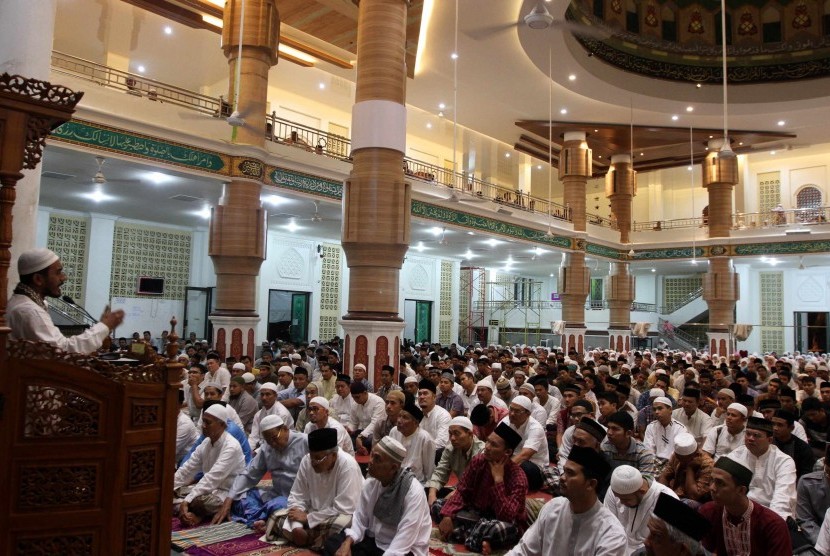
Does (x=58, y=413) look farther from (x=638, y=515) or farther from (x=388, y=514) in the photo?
(x=638, y=515)

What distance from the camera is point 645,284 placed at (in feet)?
78.9

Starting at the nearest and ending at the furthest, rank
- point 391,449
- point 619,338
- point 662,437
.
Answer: point 391,449
point 662,437
point 619,338

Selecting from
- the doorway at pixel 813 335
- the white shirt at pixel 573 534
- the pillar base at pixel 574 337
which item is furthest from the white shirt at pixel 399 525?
the doorway at pixel 813 335

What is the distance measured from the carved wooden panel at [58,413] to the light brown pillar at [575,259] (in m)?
15.2

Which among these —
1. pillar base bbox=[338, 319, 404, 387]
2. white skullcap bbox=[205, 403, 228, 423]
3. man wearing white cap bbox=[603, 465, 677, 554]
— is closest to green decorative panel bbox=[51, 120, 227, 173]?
pillar base bbox=[338, 319, 404, 387]

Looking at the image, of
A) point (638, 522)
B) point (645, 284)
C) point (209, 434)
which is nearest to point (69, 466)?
point (209, 434)

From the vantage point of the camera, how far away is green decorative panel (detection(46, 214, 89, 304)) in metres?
11.8

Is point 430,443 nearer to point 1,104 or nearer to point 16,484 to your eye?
point 16,484

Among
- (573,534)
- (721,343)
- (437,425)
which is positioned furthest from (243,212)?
(721,343)

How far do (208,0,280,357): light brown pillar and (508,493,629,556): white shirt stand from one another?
7077mm

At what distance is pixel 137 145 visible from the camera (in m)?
8.05

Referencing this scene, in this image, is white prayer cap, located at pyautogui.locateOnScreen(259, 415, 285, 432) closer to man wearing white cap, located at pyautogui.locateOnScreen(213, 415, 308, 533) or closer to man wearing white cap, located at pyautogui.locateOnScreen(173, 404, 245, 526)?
man wearing white cap, located at pyautogui.locateOnScreen(213, 415, 308, 533)

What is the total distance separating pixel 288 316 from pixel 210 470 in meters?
10.9

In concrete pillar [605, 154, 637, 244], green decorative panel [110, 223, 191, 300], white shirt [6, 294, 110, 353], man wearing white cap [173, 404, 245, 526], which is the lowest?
man wearing white cap [173, 404, 245, 526]
